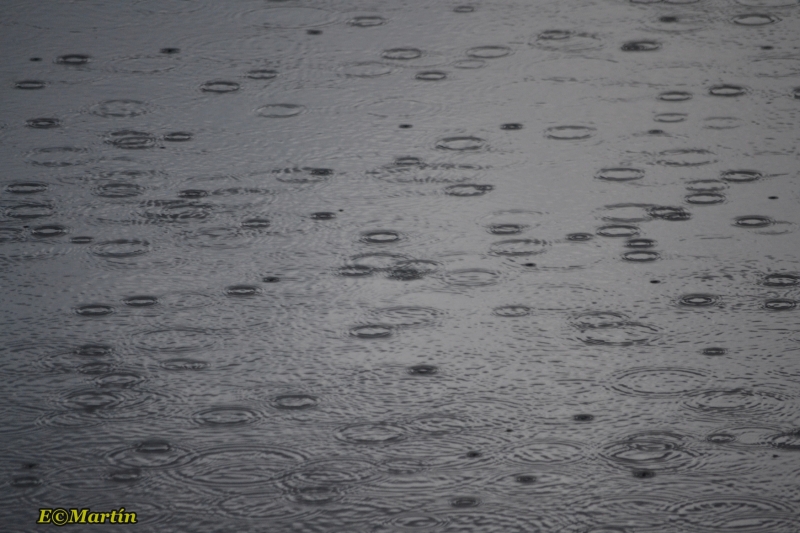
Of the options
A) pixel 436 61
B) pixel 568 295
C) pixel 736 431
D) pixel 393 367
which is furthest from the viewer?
pixel 436 61

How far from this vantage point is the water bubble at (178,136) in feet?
9.37

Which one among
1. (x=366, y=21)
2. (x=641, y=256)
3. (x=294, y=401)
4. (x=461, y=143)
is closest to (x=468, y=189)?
(x=461, y=143)

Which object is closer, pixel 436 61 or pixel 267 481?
pixel 267 481

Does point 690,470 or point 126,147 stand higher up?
point 126,147

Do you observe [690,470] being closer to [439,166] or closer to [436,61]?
[439,166]

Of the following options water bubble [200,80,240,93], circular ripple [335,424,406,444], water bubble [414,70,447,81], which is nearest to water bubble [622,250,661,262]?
circular ripple [335,424,406,444]

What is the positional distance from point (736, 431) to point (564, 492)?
307 millimetres

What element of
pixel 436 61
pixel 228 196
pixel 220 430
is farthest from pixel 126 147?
pixel 220 430

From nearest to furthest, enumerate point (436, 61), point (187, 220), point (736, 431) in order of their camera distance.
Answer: point (736, 431) < point (187, 220) < point (436, 61)

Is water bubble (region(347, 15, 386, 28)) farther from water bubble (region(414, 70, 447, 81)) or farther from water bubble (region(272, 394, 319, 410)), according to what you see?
water bubble (region(272, 394, 319, 410))

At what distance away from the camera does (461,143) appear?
9.34ft

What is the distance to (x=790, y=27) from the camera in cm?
Answer: 331

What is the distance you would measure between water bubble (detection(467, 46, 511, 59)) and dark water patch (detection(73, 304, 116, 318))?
1348 mm

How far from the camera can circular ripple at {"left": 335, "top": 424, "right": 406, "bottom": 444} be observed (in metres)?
1.93
